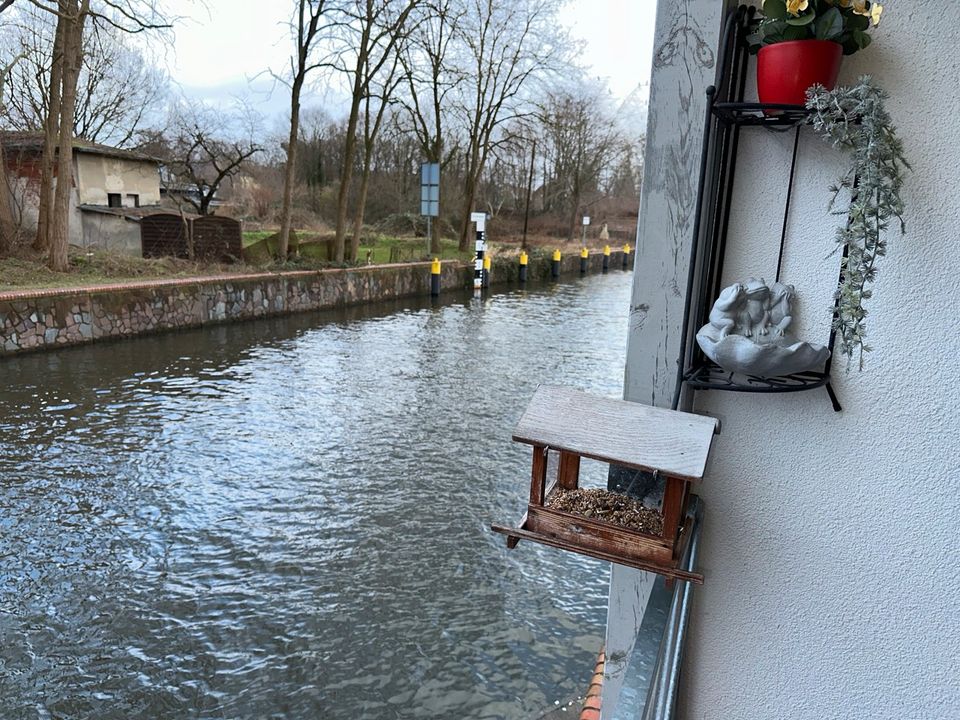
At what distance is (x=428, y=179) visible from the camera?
16047 mm

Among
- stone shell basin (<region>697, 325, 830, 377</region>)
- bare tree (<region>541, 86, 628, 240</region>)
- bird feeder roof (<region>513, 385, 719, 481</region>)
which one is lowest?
bird feeder roof (<region>513, 385, 719, 481</region>)

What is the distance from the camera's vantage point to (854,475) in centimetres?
142

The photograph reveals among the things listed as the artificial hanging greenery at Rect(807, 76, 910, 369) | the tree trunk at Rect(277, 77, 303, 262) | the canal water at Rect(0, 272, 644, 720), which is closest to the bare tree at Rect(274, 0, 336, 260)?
the tree trunk at Rect(277, 77, 303, 262)

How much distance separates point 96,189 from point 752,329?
16395 mm

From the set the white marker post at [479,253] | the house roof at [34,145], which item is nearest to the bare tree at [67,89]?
the house roof at [34,145]

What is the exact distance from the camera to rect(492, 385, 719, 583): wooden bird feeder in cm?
135

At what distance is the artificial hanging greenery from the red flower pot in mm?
30

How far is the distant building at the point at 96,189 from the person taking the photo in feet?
43.4

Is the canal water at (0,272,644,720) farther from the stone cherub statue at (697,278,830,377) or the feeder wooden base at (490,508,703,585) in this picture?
the stone cherub statue at (697,278,830,377)

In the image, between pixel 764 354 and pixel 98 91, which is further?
pixel 98 91

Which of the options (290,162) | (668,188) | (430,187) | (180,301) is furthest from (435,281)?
(668,188)

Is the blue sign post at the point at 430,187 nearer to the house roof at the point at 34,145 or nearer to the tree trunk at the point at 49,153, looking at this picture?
the house roof at the point at 34,145

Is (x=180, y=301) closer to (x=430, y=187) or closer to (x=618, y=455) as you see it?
(x=430, y=187)

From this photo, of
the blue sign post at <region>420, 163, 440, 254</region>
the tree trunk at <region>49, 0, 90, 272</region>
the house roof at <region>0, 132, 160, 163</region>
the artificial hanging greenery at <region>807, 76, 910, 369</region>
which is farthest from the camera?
the blue sign post at <region>420, 163, 440, 254</region>
